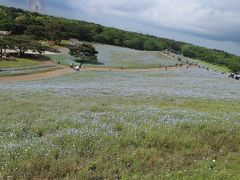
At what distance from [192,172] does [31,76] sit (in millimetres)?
57789

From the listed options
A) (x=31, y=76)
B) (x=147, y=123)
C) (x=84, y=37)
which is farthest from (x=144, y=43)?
(x=147, y=123)

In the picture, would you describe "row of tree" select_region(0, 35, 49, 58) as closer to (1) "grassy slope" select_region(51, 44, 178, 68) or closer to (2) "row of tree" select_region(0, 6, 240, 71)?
(1) "grassy slope" select_region(51, 44, 178, 68)

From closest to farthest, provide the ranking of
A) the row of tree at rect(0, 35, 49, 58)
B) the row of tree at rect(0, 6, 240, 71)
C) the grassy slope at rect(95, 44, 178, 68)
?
the row of tree at rect(0, 35, 49, 58)
the grassy slope at rect(95, 44, 178, 68)
the row of tree at rect(0, 6, 240, 71)

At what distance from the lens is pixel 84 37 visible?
489ft

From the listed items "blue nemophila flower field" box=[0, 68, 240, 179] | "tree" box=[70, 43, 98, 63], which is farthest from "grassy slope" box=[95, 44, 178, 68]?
"blue nemophila flower field" box=[0, 68, 240, 179]

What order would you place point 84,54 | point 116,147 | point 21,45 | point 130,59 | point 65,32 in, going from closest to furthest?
point 116,147 < point 21,45 < point 84,54 < point 130,59 < point 65,32

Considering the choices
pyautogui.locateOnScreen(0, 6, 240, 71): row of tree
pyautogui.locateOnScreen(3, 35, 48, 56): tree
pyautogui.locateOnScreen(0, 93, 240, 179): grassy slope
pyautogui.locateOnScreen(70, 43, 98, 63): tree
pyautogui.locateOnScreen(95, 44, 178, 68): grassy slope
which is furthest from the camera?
pyautogui.locateOnScreen(0, 6, 240, 71): row of tree

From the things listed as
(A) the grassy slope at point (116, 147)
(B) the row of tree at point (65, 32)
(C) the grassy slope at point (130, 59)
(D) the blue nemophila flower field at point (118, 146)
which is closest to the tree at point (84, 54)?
(C) the grassy slope at point (130, 59)

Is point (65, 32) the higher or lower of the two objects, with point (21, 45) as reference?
higher

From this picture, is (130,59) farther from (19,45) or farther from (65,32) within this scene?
(65,32)

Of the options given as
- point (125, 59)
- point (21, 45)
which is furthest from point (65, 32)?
point (21, 45)

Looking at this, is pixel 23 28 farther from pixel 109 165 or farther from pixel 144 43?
pixel 109 165

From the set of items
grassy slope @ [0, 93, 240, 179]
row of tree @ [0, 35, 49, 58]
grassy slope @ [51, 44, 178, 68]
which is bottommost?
grassy slope @ [51, 44, 178, 68]

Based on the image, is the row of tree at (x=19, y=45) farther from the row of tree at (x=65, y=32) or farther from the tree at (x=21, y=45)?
the row of tree at (x=65, y=32)
